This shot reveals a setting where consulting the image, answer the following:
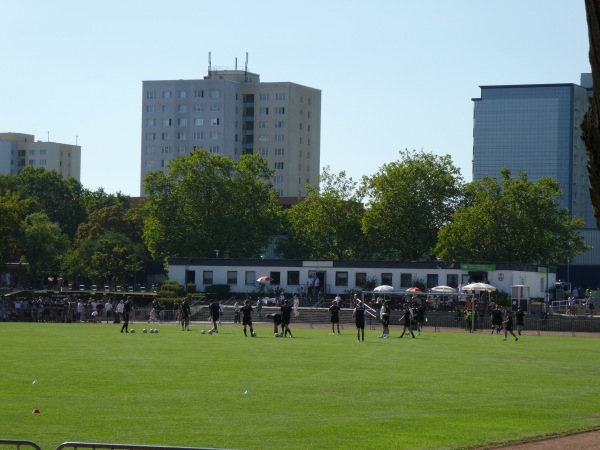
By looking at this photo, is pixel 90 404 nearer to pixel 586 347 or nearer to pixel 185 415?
pixel 185 415

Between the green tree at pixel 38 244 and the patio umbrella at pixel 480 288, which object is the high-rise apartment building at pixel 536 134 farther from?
the patio umbrella at pixel 480 288

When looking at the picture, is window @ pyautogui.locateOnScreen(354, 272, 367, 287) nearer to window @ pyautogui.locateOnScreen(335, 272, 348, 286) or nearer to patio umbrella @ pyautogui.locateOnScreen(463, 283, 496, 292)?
window @ pyautogui.locateOnScreen(335, 272, 348, 286)

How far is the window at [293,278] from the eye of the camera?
96.1 metres

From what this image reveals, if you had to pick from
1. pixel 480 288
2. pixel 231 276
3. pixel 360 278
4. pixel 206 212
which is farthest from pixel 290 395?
pixel 206 212

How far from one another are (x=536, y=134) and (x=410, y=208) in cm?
7123

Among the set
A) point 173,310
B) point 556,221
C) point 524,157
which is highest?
point 524,157

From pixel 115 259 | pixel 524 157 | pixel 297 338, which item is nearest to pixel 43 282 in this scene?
pixel 115 259

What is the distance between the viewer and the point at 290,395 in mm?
25312

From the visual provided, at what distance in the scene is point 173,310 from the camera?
261ft

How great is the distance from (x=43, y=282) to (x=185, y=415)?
101999mm

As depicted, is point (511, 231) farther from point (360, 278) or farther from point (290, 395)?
point (290, 395)

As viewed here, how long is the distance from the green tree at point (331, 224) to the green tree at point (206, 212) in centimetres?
405

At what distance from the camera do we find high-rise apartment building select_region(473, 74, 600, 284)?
179 meters

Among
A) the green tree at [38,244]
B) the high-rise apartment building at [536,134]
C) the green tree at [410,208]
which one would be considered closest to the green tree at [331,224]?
the green tree at [410,208]
